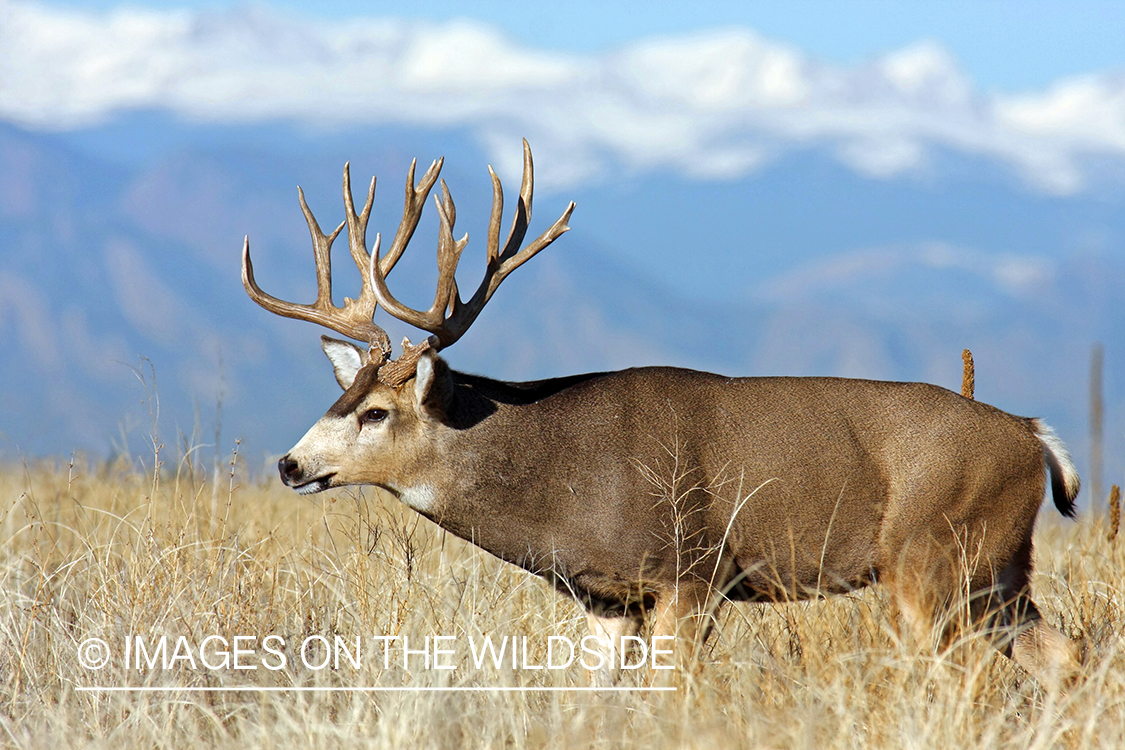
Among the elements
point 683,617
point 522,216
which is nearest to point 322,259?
point 522,216

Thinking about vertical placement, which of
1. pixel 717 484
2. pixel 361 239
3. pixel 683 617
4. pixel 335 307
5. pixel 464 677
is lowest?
pixel 464 677

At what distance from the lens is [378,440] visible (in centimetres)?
599

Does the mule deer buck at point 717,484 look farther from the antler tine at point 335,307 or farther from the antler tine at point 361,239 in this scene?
the antler tine at point 361,239

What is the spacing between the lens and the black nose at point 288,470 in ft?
19.3

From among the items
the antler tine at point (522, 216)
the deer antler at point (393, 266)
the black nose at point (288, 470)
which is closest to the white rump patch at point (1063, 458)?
the deer antler at point (393, 266)

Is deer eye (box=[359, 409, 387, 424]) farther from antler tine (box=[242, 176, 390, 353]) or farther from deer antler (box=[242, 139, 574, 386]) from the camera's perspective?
antler tine (box=[242, 176, 390, 353])

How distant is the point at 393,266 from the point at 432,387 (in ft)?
3.00

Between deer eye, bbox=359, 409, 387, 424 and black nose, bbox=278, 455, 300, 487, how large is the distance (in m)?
0.36

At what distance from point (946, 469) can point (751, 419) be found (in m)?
0.88

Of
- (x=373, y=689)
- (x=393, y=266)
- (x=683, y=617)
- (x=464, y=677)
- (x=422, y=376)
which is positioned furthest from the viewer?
(x=393, y=266)

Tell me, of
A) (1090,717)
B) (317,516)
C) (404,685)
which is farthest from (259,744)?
(317,516)

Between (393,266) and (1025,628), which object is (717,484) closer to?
(1025,628)

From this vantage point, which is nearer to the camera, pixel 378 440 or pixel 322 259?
pixel 378 440

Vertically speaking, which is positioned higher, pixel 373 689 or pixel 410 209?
pixel 410 209
